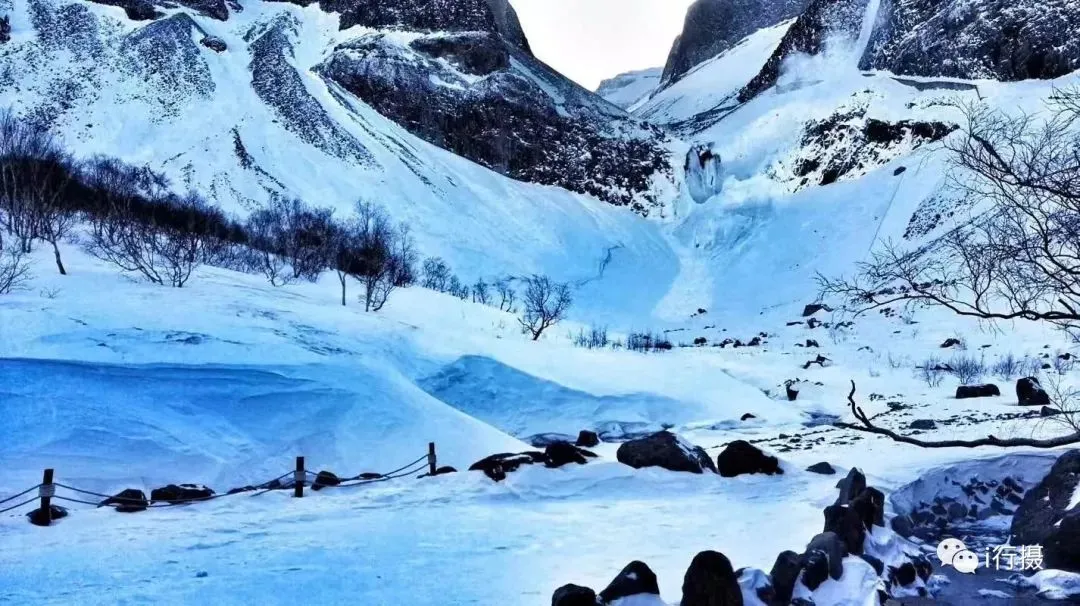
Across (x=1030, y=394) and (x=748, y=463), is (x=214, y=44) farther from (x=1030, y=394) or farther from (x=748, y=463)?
(x=1030, y=394)

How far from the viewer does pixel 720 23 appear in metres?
99.7

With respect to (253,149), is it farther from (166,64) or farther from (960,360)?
(960,360)

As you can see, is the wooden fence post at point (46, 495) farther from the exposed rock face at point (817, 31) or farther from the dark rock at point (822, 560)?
the exposed rock face at point (817, 31)

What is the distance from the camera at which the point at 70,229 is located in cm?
2514

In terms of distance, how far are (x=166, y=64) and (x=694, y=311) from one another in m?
38.4

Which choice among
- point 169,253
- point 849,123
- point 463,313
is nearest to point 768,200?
point 849,123

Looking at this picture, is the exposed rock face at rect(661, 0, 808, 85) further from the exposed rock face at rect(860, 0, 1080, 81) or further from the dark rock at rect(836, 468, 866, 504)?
the dark rock at rect(836, 468, 866, 504)

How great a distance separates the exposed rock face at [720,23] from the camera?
97.6 m

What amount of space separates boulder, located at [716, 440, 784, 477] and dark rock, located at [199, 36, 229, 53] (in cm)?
5325

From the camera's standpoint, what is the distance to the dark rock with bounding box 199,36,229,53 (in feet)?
169

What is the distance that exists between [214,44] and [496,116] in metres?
21.4

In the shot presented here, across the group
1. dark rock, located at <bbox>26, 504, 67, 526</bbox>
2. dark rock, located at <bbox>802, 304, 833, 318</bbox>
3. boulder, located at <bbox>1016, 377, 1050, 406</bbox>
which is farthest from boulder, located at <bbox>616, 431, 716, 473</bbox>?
dark rock, located at <bbox>802, 304, 833, 318</bbox>

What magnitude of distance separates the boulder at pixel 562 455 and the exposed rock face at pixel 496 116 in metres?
43.4

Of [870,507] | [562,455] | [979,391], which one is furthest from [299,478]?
[979,391]
